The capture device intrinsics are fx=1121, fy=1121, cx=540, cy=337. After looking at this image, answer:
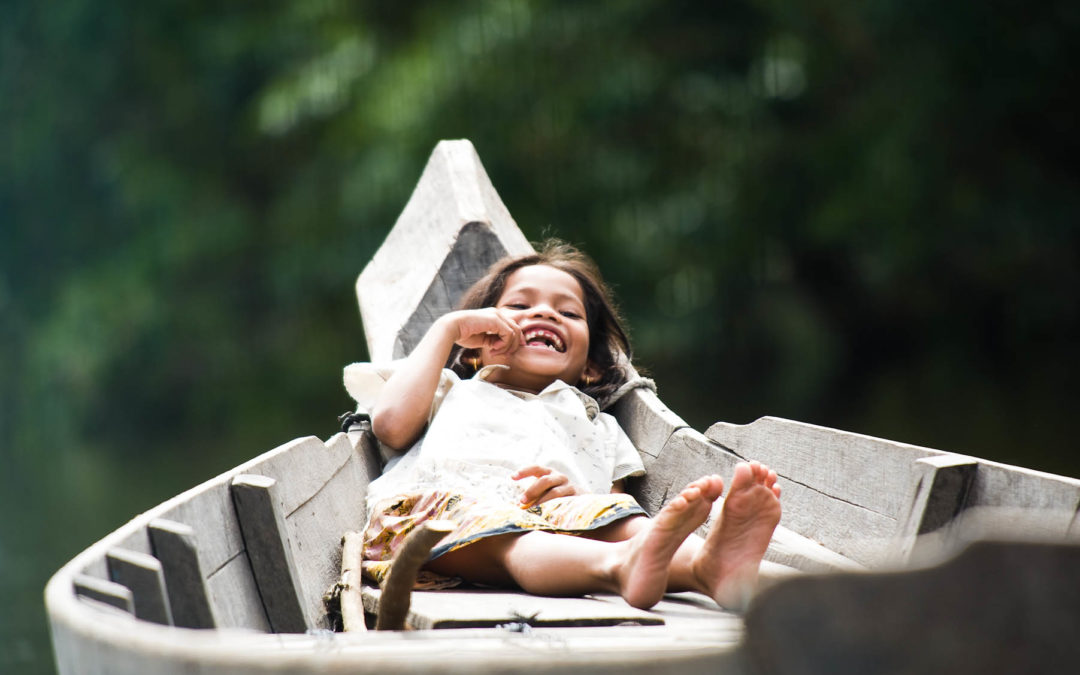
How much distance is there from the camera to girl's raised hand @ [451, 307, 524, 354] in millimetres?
1588

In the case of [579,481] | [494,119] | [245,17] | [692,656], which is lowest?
[579,481]

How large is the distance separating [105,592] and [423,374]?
789 mm

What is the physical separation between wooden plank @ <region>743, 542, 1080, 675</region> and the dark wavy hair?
1149mm

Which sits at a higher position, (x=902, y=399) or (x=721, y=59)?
(x=721, y=59)

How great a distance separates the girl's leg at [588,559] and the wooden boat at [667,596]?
0.03m

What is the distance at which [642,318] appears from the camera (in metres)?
6.98

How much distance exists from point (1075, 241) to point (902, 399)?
1.25 m

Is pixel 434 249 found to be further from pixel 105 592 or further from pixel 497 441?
pixel 105 592

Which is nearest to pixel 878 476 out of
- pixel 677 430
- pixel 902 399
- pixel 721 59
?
pixel 677 430

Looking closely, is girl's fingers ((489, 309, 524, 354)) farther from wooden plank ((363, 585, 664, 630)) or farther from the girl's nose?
wooden plank ((363, 585, 664, 630))

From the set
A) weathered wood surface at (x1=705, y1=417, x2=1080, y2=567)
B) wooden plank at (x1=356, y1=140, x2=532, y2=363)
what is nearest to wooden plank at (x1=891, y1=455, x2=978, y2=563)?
weathered wood surface at (x1=705, y1=417, x2=1080, y2=567)

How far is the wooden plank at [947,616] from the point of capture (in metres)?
0.64

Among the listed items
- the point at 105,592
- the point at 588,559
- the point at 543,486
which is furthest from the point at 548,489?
the point at 105,592

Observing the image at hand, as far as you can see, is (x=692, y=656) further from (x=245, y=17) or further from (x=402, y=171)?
(x=245, y=17)
